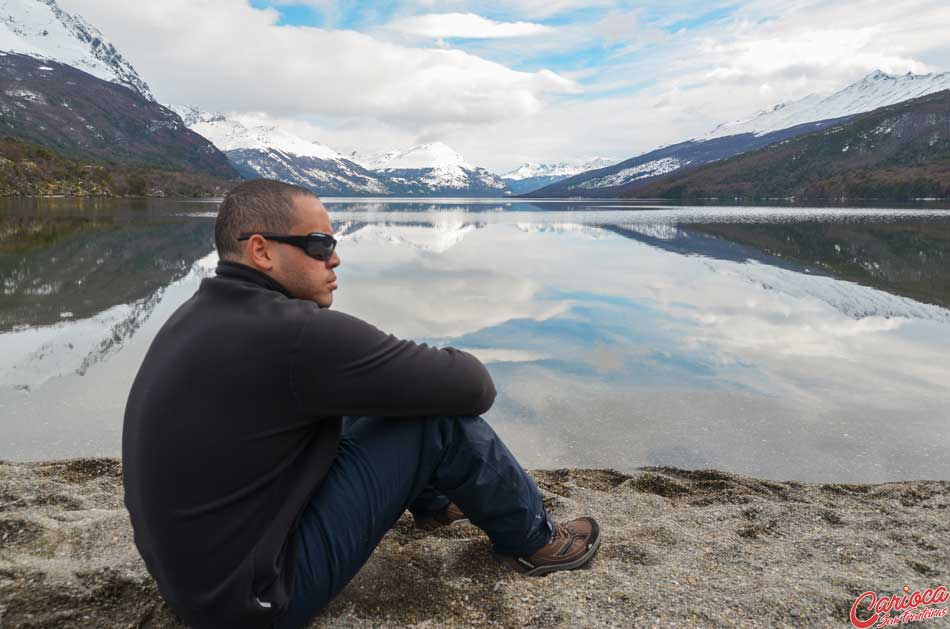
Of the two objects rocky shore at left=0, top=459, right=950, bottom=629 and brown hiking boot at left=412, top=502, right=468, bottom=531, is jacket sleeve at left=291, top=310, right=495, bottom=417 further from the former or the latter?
brown hiking boot at left=412, top=502, right=468, bottom=531

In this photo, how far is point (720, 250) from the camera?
27.8 m

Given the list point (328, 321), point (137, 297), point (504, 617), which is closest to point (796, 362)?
point (504, 617)

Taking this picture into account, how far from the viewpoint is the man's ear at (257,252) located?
9.53ft

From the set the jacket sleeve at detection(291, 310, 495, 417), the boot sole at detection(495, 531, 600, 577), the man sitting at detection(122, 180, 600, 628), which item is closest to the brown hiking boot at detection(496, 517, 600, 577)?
the boot sole at detection(495, 531, 600, 577)

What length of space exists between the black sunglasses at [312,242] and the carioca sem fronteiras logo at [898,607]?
3443mm

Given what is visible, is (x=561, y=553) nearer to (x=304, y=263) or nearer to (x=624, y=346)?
(x=304, y=263)

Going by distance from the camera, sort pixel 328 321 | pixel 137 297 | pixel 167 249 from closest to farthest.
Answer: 1. pixel 328 321
2. pixel 137 297
3. pixel 167 249

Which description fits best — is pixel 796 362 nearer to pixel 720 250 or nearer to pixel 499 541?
pixel 499 541

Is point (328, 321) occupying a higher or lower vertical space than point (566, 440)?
higher

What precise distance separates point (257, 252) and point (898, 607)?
3.93 metres

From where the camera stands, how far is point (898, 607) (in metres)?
3.39

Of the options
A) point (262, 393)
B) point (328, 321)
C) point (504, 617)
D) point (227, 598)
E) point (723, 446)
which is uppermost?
point (328, 321)

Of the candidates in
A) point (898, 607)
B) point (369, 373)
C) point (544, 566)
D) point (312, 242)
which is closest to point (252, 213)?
point (312, 242)

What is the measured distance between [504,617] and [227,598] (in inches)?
57.6
